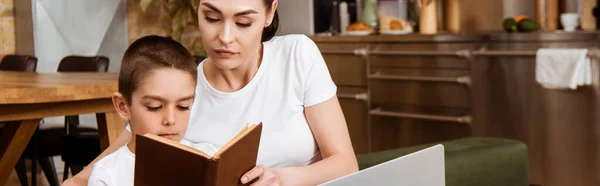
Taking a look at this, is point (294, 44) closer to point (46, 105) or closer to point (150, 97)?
point (150, 97)

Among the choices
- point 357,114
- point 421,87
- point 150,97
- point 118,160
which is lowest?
point 357,114

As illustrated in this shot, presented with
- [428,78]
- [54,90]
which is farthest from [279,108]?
[428,78]

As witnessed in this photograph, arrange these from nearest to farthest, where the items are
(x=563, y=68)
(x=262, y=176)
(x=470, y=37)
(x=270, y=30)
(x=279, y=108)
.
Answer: (x=262, y=176) → (x=279, y=108) → (x=270, y=30) → (x=563, y=68) → (x=470, y=37)

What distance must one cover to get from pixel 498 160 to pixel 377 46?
9.20 ft

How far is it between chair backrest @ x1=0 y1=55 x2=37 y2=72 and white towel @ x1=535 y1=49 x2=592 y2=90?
2.65 metres

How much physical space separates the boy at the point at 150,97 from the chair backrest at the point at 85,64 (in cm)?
272

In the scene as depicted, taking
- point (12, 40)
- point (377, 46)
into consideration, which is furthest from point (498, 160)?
point (12, 40)

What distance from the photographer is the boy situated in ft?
4.92

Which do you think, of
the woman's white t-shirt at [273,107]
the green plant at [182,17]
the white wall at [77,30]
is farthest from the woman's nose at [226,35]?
the green plant at [182,17]

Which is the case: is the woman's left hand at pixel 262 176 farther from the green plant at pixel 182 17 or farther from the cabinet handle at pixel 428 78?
the green plant at pixel 182 17

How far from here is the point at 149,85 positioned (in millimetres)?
1514

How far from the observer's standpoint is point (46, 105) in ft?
9.54

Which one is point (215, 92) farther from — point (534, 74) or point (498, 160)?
point (534, 74)

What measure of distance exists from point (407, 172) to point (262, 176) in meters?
0.26
